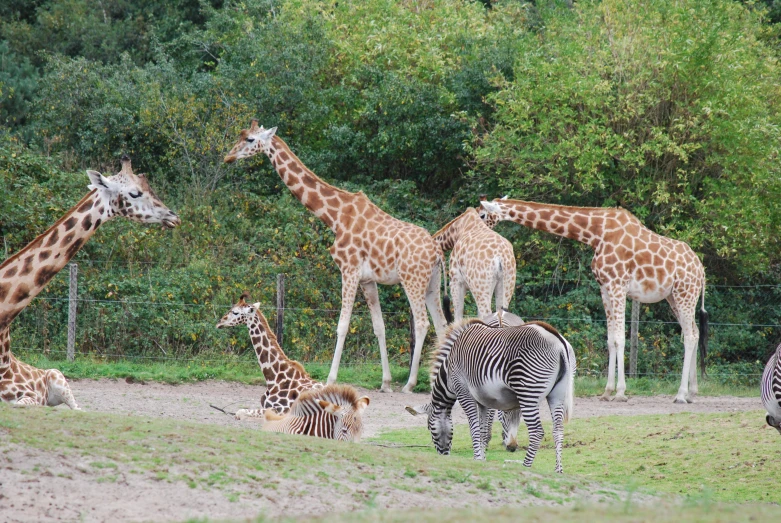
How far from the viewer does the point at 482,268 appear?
51.6 ft

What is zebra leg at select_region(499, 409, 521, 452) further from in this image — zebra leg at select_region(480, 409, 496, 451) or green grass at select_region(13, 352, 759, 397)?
green grass at select_region(13, 352, 759, 397)

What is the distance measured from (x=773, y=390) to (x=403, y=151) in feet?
47.7

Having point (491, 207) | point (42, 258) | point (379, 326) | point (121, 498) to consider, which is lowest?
point (121, 498)

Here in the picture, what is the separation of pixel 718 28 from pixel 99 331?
13.0 metres

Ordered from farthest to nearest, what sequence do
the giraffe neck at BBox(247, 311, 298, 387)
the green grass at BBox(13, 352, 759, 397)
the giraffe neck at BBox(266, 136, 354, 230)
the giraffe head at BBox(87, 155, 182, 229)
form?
the giraffe neck at BBox(266, 136, 354, 230)
the green grass at BBox(13, 352, 759, 397)
the giraffe neck at BBox(247, 311, 298, 387)
the giraffe head at BBox(87, 155, 182, 229)

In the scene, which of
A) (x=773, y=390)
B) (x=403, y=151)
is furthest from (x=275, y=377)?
(x=403, y=151)

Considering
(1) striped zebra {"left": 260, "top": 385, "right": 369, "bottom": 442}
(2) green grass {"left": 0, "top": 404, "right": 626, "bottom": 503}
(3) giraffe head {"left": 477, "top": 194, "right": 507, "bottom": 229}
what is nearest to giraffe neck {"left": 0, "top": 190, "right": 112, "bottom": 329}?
(2) green grass {"left": 0, "top": 404, "right": 626, "bottom": 503}

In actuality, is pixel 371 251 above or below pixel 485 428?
above

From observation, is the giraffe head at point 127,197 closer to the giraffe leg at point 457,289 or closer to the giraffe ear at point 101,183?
the giraffe ear at point 101,183

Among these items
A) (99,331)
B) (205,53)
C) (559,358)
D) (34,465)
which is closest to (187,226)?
(99,331)

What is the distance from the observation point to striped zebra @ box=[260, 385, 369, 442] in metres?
10.1

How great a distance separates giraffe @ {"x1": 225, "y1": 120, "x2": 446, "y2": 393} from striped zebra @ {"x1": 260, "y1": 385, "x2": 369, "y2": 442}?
544 cm

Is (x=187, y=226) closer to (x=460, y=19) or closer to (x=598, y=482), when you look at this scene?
(x=460, y=19)

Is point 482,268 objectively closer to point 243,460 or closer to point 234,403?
point 234,403
